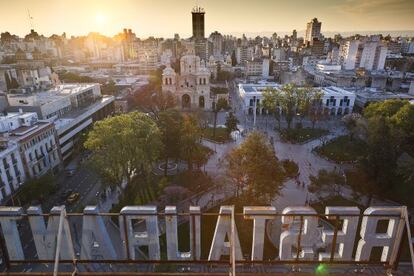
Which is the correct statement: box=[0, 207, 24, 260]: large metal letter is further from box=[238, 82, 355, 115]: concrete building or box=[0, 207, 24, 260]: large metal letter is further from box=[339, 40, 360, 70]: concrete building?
box=[339, 40, 360, 70]: concrete building

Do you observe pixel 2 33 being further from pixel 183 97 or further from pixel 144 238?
pixel 144 238

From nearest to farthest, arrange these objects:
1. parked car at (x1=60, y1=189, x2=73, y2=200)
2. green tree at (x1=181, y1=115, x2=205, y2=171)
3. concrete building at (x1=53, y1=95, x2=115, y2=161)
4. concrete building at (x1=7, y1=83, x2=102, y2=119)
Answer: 1. parked car at (x1=60, y1=189, x2=73, y2=200)
2. green tree at (x1=181, y1=115, x2=205, y2=171)
3. concrete building at (x1=53, y1=95, x2=115, y2=161)
4. concrete building at (x1=7, y1=83, x2=102, y2=119)

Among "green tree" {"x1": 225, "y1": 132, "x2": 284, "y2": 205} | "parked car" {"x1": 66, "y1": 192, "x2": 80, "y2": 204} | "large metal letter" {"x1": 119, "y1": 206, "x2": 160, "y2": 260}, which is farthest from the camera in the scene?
"parked car" {"x1": 66, "y1": 192, "x2": 80, "y2": 204}

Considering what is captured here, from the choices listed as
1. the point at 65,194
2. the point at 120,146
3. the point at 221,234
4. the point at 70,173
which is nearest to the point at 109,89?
the point at 70,173

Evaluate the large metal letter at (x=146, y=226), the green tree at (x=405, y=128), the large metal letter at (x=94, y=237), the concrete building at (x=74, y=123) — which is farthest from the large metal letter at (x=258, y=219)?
the concrete building at (x=74, y=123)

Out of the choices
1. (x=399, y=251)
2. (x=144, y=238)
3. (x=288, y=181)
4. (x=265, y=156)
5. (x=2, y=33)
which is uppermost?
(x=2, y=33)

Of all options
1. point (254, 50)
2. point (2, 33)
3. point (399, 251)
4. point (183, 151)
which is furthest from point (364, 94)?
point (2, 33)

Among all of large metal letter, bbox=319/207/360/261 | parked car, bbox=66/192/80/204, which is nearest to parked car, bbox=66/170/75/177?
parked car, bbox=66/192/80/204
